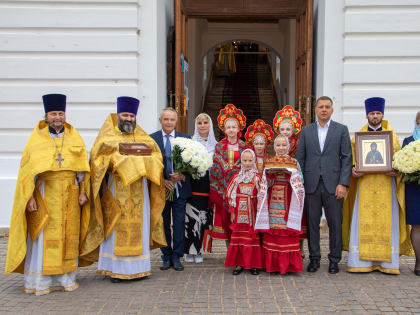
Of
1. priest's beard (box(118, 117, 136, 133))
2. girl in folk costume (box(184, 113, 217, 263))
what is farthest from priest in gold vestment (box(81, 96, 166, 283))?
girl in folk costume (box(184, 113, 217, 263))

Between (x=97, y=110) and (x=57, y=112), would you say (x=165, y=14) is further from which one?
(x=57, y=112)

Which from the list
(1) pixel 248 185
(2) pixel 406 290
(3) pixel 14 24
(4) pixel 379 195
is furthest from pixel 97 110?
(2) pixel 406 290

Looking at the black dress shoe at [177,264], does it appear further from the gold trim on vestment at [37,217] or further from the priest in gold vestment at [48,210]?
the gold trim on vestment at [37,217]

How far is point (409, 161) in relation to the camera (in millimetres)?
5234

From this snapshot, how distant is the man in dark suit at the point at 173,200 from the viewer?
19.3 feet

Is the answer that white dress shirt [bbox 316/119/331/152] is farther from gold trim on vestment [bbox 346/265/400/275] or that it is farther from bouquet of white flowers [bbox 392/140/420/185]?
gold trim on vestment [bbox 346/265/400/275]

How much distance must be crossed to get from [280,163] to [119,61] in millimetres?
3778

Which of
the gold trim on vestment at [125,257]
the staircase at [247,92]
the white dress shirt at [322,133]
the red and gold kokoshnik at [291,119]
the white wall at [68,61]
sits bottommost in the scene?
the gold trim on vestment at [125,257]

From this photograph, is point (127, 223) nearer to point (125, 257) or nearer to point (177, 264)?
point (125, 257)

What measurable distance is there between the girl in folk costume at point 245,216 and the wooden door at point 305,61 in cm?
296

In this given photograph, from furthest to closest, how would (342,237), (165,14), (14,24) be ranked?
1. (165,14)
2. (14,24)
3. (342,237)

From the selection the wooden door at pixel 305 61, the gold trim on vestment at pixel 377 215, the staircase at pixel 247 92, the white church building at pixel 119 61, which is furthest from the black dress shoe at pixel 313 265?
the staircase at pixel 247 92

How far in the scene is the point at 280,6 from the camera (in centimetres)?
907

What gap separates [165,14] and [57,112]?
429 cm
